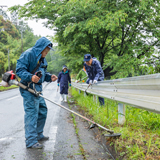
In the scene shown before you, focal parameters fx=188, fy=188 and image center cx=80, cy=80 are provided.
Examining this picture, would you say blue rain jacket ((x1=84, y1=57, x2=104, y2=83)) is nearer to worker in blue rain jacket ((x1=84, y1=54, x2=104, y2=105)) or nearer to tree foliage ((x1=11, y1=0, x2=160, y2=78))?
worker in blue rain jacket ((x1=84, y1=54, x2=104, y2=105))

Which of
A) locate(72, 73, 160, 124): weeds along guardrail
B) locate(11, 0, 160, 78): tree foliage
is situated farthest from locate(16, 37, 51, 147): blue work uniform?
locate(11, 0, 160, 78): tree foliage

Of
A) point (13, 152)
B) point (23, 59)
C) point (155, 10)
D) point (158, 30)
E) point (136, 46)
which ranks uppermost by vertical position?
point (155, 10)

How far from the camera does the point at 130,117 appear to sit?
3.77 metres

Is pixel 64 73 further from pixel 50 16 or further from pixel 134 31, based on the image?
pixel 134 31

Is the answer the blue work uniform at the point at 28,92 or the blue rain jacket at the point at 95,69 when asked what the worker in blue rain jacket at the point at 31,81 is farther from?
the blue rain jacket at the point at 95,69

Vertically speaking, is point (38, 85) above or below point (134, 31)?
below

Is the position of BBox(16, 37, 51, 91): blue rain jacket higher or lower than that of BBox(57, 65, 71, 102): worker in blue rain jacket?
higher

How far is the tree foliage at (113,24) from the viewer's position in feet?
24.6

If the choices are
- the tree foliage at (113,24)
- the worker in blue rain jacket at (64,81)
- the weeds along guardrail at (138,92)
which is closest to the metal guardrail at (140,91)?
the weeds along guardrail at (138,92)

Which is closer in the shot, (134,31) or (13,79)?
(13,79)

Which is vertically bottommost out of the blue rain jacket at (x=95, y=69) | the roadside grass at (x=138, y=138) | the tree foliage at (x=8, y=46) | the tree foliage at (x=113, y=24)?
the roadside grass at (x=138, y=138)

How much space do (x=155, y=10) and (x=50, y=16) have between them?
537 cm

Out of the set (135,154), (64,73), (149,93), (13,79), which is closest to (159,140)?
(135,154)

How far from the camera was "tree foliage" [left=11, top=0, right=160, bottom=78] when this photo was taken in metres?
7.51
